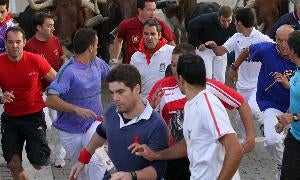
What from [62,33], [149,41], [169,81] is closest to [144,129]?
[169,81]

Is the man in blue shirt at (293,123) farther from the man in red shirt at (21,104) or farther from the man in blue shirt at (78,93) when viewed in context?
the man in red shirt at (21,104)

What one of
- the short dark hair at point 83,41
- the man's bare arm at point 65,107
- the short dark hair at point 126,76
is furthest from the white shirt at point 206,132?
the short dark hair at point 83,41

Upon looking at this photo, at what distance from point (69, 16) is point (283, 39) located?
728cm

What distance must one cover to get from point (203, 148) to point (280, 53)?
2947 millimetres

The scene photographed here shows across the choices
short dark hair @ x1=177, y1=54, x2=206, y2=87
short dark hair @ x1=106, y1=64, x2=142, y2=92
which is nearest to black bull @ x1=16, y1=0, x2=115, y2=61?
short dark hair @ x1=106, y1=64, x2=142, y2=92

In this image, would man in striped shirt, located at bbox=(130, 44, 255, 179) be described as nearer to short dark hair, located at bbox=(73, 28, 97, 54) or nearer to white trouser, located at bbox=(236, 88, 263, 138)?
short dark hair, located at bbox=(73, 28, 97, 54)

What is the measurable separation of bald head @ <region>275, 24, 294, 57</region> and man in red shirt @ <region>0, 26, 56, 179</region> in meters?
2.36

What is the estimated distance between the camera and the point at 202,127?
4.99 metres

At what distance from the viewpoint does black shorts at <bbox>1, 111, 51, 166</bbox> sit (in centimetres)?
785

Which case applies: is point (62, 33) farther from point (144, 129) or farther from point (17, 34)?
point (144, 129)

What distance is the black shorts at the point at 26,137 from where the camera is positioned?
7.85 m

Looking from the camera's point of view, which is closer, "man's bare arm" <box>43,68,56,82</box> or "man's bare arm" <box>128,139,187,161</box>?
"man's bare arm" <box>128,139,187,161</box>

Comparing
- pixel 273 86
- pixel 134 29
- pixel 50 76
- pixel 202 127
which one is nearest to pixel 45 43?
pixel 134 29

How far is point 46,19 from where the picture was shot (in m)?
9.52
